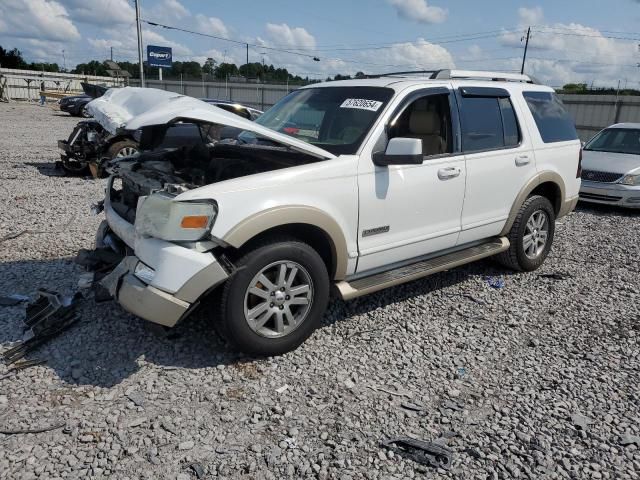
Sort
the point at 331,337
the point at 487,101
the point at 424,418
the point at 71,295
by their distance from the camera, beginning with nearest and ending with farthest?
the point at 424,418 → the point at 331,337 → the point at 71,295 → the point at 487,101

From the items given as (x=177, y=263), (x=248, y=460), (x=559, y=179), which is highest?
(x=559, y=179)

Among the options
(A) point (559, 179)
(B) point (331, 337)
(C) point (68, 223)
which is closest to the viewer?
(B) point (331, 337)

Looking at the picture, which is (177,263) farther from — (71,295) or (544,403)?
(544,403)

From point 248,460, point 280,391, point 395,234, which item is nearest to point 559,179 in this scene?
point 395,234

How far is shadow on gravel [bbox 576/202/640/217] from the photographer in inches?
359

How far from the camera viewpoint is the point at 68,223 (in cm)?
695

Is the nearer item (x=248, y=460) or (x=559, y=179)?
(x=248, y=460)

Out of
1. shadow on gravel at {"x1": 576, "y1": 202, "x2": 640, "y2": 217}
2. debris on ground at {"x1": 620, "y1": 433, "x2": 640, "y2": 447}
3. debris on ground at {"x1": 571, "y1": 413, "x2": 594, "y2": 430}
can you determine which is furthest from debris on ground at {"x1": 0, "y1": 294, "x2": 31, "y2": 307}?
shadow on gravel at {"x1": 576, "y1": 202, "x2": 640, "y2": 217}

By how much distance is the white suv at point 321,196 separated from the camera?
3215 millimetres

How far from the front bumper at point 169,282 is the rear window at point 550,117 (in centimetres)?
388

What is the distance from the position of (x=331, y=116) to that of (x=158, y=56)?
39525 mm

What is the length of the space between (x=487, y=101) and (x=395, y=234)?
1784 mm

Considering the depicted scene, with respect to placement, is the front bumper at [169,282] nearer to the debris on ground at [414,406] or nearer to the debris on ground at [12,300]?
the debris on ground at [414,406]

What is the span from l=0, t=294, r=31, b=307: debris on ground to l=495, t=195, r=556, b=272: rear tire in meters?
4.61
